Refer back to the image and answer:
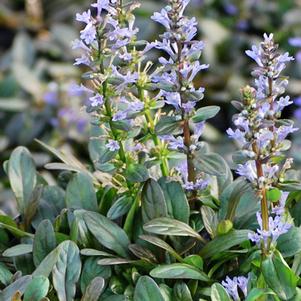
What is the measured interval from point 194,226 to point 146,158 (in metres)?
0.18

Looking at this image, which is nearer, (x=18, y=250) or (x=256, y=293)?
(x=256, y=293)

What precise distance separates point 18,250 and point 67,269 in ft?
0.43

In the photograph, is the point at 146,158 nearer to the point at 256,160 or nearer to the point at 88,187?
the point at 88,187

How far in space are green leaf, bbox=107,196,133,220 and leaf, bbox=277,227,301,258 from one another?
1.00 feet

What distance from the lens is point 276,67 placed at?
1.52 metres

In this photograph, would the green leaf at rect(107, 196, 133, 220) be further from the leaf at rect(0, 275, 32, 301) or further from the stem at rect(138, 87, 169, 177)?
the leaf at rect(0, 275, 32, 301)

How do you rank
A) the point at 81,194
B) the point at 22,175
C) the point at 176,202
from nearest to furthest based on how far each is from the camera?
the point at 176,202 < the point at 81,194 < the point at 22,175

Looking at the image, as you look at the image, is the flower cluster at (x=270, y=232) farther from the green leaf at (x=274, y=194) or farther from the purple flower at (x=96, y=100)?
the purple flower at (x=96, y=100)

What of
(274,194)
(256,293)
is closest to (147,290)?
(256,293)

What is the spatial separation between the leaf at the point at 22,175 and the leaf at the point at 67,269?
32cm

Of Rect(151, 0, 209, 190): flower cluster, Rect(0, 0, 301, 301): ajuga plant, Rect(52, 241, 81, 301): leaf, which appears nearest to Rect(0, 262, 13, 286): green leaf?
Rect(0, 0, 301, 301): ajuga plant

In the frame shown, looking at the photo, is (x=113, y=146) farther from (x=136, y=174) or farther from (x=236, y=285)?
(x=236, y=285)

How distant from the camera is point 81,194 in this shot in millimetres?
1802

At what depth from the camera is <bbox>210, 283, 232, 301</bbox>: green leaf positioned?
1488 mm
